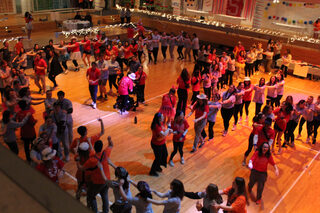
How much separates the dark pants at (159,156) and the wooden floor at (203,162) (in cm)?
18

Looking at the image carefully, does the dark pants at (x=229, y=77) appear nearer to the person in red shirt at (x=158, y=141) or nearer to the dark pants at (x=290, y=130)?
the dark pants at (x=290, y=130)

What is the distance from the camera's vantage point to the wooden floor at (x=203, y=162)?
5633mm

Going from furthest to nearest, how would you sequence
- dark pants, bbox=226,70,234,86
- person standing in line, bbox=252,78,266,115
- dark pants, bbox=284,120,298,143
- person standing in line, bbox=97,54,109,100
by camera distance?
dark pants, bbox=226,70,234,86, person standing in line, bbox=97,54,109,100, person standing in line, bbox=252,78,266,115, dark pants, bbox=284,120,298,143

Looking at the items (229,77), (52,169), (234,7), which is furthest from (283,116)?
(234,7)

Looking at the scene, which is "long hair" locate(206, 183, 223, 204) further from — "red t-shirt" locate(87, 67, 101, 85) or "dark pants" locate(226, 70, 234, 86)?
"dark pants" locate(226, 70, 234, 86)

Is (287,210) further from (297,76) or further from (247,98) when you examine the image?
(297,76)

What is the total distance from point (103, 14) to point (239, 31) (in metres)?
8.81

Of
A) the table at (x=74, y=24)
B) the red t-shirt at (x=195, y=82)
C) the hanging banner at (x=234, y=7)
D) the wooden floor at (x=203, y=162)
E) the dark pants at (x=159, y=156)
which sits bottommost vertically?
the wooden floor at (x=203, y=162)

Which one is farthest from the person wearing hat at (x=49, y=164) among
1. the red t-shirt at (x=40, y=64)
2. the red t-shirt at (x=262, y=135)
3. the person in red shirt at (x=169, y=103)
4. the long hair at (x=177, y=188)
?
the red t-shirt at (x=40, y=64)

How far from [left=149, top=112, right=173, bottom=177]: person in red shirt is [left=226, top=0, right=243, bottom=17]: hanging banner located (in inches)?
572

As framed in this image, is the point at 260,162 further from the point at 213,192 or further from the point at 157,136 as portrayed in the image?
the point at 157,136

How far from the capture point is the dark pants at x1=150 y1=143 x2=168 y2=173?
18.2 feet

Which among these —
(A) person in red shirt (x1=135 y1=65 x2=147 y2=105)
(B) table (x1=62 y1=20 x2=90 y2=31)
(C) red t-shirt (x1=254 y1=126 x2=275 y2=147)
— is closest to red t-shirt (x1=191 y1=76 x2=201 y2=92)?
(A) person in red shirt (x1=135 y1=65 x2=147 y2=105)

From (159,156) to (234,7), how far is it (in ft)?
49.1
